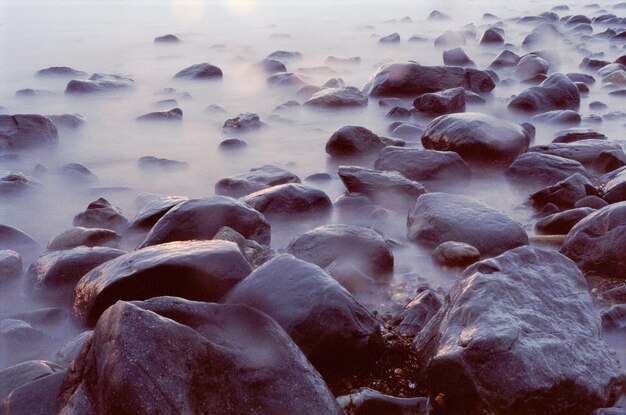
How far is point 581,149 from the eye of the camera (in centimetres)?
494

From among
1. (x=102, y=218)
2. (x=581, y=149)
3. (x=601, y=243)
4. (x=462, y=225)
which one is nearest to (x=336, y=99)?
(x=581, y=149)

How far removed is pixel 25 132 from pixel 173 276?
332cm

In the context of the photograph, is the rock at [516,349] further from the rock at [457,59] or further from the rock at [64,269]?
the rock at [457,59]

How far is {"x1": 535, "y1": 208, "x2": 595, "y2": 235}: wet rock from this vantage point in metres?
3.86

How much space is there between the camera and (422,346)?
259cm

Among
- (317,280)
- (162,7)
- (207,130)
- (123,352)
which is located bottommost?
(162,7)

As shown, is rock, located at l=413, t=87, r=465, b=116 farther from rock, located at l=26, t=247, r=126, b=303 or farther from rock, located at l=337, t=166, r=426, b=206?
rock, located at l=26, t=247, r=126, b=303

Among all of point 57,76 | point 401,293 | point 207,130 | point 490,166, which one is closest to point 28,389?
point 401,293

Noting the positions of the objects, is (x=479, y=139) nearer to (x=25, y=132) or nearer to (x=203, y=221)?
(x=203, y=221)

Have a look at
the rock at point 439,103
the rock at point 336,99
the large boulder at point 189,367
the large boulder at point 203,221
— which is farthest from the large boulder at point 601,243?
the rock at point 336,99

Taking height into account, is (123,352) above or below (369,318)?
above

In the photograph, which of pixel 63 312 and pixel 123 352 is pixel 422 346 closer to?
pixel 123 352

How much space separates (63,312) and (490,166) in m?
3.04

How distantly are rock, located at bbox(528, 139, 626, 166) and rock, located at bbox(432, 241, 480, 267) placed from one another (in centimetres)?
174
